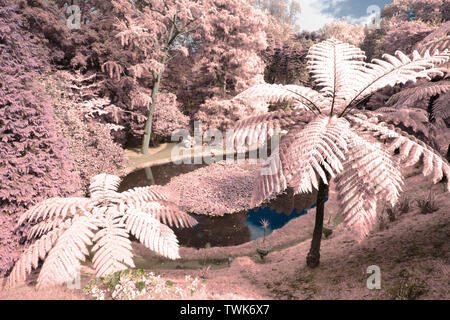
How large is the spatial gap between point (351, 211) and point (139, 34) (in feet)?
41.2

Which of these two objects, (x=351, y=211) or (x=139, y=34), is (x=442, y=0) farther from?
(x=351, y=211)

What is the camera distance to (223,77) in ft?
55.1

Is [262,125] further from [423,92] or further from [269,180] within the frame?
[423,92]

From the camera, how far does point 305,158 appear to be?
2.67 metres

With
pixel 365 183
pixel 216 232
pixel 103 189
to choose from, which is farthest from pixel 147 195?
pixel 216 232

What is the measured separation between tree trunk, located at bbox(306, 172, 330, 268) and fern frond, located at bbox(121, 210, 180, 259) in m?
2.54

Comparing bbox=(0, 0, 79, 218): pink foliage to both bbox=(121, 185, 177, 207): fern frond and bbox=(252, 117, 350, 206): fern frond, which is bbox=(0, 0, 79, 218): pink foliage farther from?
bbox=(252, 117, 350, 206): fern frond

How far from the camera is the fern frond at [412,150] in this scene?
2.61 meters

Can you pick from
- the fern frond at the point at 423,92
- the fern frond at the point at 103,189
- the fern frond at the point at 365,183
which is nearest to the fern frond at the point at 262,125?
the fern frond at the point at 365,183

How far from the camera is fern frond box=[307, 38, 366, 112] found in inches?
141

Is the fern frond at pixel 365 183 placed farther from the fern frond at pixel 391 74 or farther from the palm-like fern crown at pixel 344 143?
the fern frond at pixel 391 74

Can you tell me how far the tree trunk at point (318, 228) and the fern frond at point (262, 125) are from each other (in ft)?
4.09

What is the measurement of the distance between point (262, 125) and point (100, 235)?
270 centimetres
